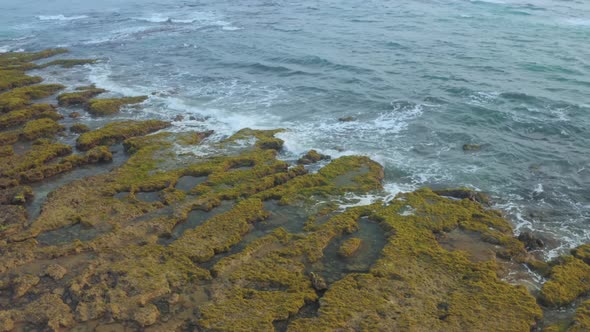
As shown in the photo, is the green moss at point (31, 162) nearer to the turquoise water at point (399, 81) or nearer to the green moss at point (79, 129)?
the green moss at point (79, 129)

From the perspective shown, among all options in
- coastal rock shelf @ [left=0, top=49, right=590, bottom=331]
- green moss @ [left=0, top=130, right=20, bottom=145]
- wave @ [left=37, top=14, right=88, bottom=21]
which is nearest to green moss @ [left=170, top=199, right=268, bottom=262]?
coastal rock shelf @ [left=0, top=49, right=590, bottom=331]

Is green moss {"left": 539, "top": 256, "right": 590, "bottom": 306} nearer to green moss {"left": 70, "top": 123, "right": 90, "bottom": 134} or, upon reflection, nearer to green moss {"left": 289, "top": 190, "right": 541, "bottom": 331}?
green moss {"left": 289, "top": 190, "right": 541, "bottom": 331}

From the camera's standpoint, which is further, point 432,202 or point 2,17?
point 2,17

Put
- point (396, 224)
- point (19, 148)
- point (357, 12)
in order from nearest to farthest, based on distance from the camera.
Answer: point (396, 224) → point (19, 148) → point (357, 12)

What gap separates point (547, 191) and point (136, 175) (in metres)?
24.1

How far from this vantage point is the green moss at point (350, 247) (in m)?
20.0

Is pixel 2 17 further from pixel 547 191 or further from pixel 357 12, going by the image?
pixel 547 191

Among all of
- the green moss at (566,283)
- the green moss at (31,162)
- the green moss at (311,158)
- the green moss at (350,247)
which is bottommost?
the green moss at (566,283)

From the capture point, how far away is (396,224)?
21812 millimetres

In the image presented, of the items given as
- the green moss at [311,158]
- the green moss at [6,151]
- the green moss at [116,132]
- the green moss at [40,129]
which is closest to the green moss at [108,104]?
the green moss at [116,132]

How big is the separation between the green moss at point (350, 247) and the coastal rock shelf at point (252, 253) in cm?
6

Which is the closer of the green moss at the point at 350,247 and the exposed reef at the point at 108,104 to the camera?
the green moss at the point at 350,247

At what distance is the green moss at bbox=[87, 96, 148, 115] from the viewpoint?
36438mm

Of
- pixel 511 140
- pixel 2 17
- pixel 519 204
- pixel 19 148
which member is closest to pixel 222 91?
pixel 19 148
